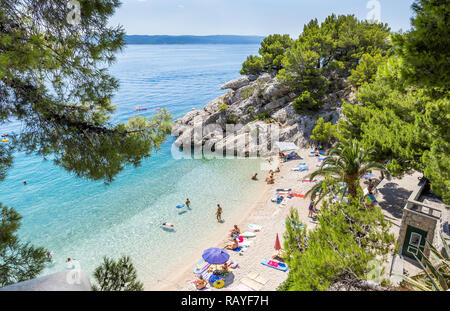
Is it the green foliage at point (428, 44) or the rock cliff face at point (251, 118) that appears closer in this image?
the green foliage at point (428, 44)

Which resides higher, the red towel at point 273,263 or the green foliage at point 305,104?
the green foliage at point 305,104

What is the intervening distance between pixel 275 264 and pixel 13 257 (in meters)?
10.6

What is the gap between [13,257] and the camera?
5180 mm

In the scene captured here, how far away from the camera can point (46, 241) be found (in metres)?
16.9

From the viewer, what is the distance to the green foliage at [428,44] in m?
3.79

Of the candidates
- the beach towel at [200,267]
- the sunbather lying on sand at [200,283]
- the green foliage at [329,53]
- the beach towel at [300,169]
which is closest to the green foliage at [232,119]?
the green foliage at [329,53]

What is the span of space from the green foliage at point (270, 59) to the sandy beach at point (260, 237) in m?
23.6

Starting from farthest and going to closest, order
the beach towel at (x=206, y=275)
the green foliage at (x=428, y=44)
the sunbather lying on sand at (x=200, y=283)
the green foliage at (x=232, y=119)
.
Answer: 1. the green foliage at (x=232, y=119)
2. the beach towel at (x=206, y=275)
3. the sunbather lying on sand at (x=200, y=283)
4. the green foliage at (x=428, y=44)

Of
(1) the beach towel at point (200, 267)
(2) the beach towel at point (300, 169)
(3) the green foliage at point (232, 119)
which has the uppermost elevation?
(3) the green foliage at point (232, 119)

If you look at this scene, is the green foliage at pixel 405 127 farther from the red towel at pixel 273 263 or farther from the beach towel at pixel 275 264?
the red towel at pixel 273 263

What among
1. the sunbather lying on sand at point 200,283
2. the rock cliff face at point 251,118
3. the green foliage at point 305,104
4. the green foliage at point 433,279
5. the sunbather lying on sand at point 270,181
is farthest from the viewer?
the rock cliff face at point 251,118

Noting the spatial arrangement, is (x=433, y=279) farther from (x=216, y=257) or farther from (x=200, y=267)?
(x=200, y=267)

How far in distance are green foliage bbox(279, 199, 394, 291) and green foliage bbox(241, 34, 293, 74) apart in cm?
3753
